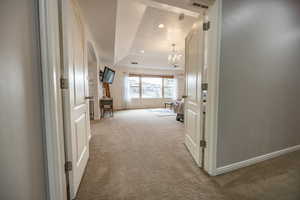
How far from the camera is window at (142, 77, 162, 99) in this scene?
7.77m

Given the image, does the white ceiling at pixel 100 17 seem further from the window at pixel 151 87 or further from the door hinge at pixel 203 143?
the window at pixel 151 87

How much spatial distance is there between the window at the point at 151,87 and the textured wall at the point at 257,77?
6.19 metres

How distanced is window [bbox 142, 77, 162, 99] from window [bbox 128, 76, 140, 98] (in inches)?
11.9

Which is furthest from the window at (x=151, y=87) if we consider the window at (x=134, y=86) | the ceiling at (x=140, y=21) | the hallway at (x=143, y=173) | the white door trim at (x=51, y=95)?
the white door trim at (x=51, y=95)

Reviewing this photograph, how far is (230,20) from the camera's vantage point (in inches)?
59.0

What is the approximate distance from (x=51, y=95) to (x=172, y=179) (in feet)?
4.77

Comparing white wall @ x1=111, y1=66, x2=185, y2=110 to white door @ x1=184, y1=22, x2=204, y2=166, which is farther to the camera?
white wall @ x1=111, y1=66, x2=185, y2=110

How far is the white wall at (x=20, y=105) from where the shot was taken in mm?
652

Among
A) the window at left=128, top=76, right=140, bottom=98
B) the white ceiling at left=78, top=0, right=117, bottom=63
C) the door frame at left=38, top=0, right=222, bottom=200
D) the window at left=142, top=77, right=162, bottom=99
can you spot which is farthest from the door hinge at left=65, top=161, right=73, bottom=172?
the window at left=142, top=77, right=162, bottom=99

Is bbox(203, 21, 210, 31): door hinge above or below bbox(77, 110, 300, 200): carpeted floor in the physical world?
above

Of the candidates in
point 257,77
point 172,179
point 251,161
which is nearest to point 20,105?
point 172,179

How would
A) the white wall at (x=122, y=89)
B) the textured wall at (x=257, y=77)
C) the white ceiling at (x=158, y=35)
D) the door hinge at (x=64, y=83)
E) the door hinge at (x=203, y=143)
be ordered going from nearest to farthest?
the door hinge at (x=64, y=83) < the textured wall at (x=257, y=77) < the door hinge at (x=203, y=143) < the white ceiling at (x=158, y=35) < the white wall at (x=122, y=89)

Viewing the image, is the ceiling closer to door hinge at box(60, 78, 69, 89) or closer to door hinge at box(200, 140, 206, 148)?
door hinge at box(60, 78, 69, 89)

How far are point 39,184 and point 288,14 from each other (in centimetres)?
332
